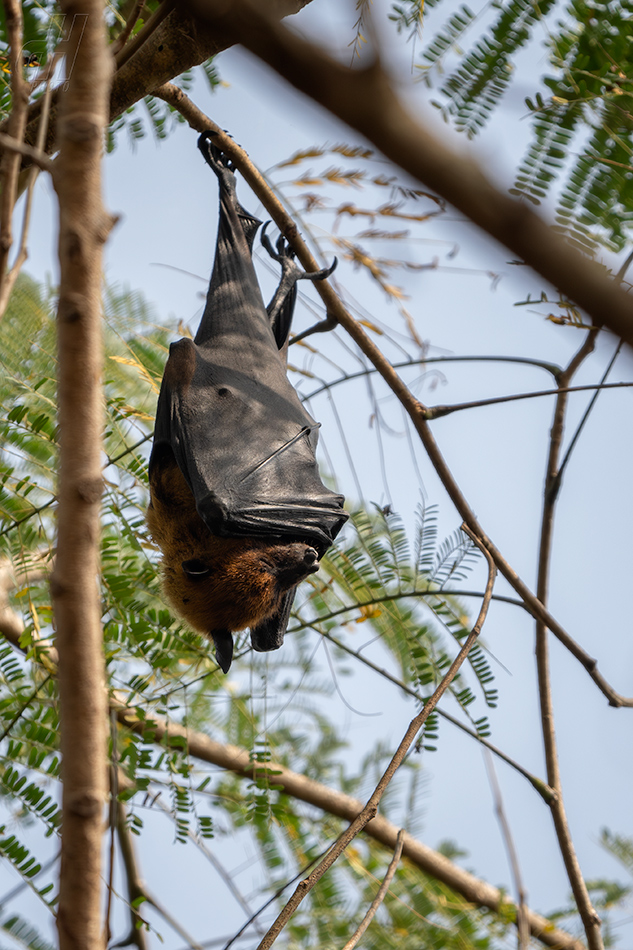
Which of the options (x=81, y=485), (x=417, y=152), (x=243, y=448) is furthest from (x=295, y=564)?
(x=417, y=152)

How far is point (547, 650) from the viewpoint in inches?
149

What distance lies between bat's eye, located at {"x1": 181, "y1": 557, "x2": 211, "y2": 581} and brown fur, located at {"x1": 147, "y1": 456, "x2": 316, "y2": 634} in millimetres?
16

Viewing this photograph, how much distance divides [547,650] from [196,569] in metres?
1.60

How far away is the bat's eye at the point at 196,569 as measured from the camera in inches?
146

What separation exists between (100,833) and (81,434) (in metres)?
0.53

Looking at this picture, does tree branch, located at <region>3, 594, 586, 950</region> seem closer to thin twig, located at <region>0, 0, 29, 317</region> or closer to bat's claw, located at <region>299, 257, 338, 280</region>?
bat's claw, located at <region>299, 257, 338, 280</region>

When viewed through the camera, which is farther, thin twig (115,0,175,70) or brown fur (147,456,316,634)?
brown fur (147,456,316,634)

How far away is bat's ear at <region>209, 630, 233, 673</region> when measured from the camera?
3.55m

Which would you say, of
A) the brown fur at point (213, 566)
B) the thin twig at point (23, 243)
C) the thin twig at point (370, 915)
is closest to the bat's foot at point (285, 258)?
the brown fur at point (213, 566)

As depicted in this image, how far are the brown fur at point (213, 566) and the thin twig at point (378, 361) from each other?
2.37 ft

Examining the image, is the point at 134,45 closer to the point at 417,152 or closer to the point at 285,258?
the point at 285,258

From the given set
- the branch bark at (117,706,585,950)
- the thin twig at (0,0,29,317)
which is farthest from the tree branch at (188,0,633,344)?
the branch bark at (117,706,585,950)

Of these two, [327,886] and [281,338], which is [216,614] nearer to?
[281,338]

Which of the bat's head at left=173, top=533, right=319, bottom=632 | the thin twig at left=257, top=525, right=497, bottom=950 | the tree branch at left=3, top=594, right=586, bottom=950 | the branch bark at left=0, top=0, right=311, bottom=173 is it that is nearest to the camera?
the thin twig at left=257, top=525, right=497, bottom=950
